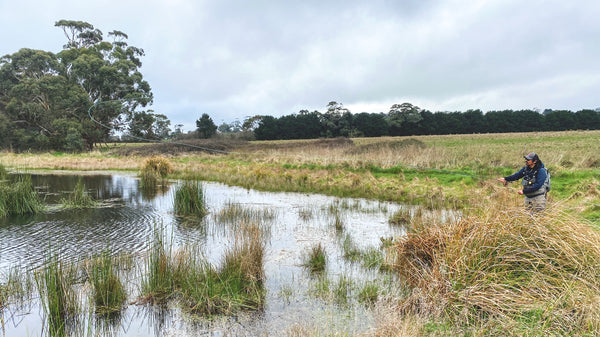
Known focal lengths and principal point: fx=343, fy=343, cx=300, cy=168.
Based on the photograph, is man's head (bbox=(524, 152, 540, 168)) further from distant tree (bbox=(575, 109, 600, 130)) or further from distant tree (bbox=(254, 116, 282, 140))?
distant tree (bbox=(575, 109, 600, 130))

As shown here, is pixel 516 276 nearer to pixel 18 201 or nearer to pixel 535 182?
pixel 535 182

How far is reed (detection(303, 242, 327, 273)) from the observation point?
19.4ft

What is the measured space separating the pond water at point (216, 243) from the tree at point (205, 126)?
44186 millimetres

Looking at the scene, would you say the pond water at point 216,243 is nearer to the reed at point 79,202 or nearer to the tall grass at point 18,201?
the reed at point 79,202

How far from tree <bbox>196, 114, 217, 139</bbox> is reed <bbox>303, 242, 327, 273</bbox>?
Result: 178 feet

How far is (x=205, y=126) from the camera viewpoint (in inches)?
2270

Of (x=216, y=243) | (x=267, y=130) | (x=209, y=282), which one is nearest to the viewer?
(x=209, y=282)

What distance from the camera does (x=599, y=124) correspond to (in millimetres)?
67125

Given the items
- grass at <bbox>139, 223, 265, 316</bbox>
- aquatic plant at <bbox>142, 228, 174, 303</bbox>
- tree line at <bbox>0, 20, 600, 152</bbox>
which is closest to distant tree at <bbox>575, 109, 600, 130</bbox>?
tree line at <bbox>0, 20, 600, 152</bbox>

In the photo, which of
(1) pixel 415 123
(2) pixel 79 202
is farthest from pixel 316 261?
(1) pixel 415 123

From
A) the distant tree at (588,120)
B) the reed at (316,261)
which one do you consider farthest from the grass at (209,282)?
the distant tree at (588,120)

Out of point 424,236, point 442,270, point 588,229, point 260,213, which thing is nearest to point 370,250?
point 424,236

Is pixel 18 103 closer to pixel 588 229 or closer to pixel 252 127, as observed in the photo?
pixel 252 127

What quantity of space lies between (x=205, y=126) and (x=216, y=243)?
53131 mm
